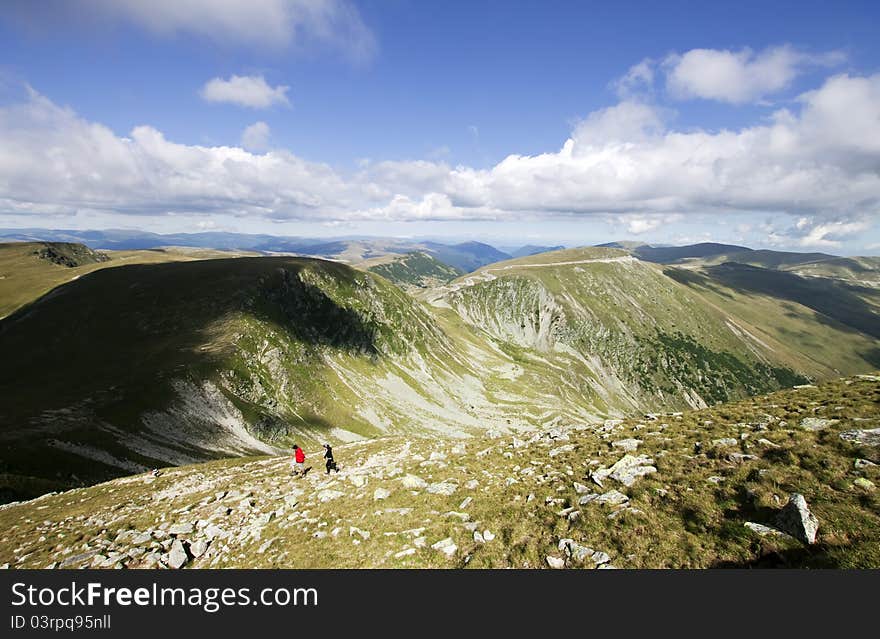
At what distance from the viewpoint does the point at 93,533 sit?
19203 millimetres

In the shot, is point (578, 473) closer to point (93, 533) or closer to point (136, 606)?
point (136, 606)

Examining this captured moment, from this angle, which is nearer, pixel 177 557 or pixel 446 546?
pixel 446 546

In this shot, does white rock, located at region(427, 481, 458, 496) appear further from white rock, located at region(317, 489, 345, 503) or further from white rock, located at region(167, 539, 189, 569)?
white rock, located at region(167, 539, 189, 569)

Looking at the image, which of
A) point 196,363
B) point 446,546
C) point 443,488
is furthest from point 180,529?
point 196,363

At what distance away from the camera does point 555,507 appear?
49.7 feet

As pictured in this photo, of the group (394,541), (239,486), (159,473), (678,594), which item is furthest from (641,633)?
(159,473)

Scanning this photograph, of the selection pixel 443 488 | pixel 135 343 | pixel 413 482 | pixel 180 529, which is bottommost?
pixel 135 343

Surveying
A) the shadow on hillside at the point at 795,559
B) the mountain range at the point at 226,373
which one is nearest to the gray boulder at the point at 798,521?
the shadow on hillside at the point at 795,559

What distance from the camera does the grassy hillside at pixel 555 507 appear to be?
456 inches

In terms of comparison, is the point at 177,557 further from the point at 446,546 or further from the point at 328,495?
the point at 446,546

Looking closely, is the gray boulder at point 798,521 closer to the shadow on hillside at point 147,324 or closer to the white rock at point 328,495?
the white rock at point 328,495

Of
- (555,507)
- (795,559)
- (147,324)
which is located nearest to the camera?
(795,559)

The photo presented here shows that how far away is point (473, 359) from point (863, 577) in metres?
173

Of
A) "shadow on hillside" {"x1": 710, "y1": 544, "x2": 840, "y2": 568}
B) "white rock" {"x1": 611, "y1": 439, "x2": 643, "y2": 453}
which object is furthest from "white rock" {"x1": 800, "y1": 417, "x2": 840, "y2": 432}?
"shadow on hillside" {"x1": 710, "y1": 544, "x2": 840, "y2": 568}
